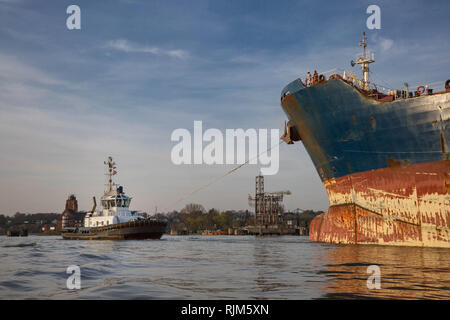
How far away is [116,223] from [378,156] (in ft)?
128

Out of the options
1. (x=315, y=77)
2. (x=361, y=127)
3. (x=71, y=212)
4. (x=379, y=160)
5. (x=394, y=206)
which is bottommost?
(x=71, y=212)

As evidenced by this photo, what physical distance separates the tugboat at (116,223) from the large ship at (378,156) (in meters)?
26.7

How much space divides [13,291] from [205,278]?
16.1 feet

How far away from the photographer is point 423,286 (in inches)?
373

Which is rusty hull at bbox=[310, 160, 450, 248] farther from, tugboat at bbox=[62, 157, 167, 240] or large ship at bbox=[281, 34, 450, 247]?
tugboat at bbox=[62, 157, 167, 240]

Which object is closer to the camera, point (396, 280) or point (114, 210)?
point (396, 280)

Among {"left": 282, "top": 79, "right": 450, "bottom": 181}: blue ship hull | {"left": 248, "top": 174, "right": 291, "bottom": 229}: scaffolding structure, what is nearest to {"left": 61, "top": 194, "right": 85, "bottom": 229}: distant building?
{"left": 248, "top": 174, "right": 291, "bottom": 229}: scaffolding structure

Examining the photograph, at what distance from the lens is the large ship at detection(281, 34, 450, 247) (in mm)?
22625

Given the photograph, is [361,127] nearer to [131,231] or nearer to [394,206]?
[394,206]

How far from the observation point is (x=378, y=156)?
25203 mm

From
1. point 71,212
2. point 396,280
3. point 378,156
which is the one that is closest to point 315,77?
point 378,156

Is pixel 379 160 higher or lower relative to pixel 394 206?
higher

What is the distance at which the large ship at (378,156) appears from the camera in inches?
891

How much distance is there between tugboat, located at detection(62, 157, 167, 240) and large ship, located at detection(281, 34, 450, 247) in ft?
87.5
